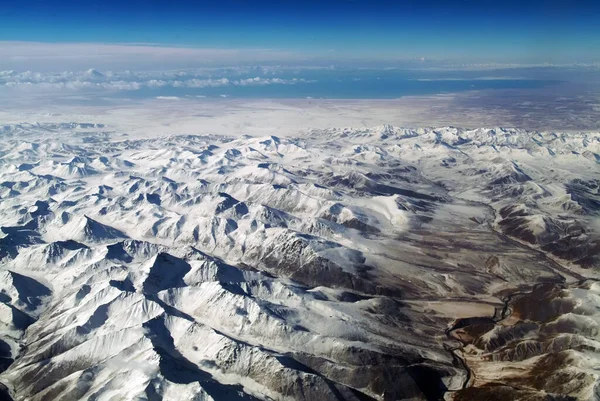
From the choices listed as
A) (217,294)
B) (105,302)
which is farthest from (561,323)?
(105,302)

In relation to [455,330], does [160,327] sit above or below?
Result: above

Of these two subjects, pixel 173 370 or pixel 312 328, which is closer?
pixel 173 370

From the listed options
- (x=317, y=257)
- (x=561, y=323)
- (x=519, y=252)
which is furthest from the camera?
(x=519, y=252)

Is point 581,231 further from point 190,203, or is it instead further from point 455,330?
point 190,203

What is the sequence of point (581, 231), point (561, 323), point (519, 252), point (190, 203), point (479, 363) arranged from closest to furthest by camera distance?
point (479, 363), point (561, 323), point (519, 252), point (581, 231), point (190, 203)

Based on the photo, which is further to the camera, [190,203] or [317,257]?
[190,203]

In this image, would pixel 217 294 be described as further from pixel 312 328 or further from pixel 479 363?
pixel 479 363

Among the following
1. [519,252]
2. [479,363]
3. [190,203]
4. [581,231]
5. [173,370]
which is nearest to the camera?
[173,370]

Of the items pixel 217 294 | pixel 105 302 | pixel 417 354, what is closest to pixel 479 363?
pixel 417 354

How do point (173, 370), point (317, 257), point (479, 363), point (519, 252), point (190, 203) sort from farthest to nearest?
point (190, 203) → point (519, 252) → point (317, 257) → point (479, 363) → point (173, 370)
